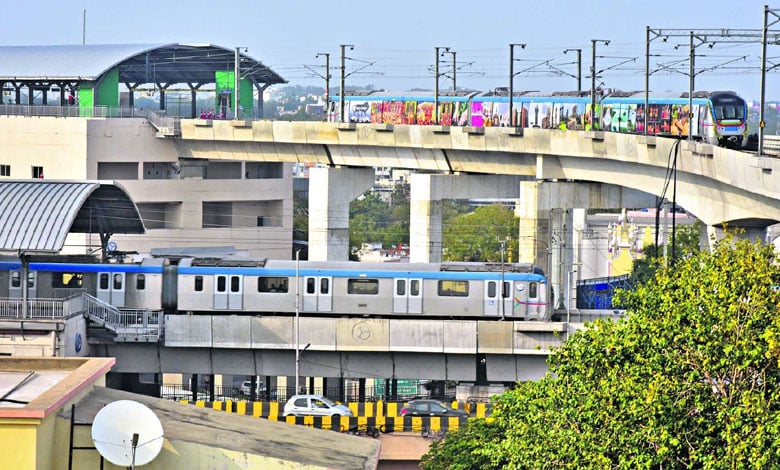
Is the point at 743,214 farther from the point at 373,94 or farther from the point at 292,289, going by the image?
the point at 373,94

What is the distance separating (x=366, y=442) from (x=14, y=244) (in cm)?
2387

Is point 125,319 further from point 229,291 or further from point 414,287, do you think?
point 414,287

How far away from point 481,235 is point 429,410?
85.8 meters

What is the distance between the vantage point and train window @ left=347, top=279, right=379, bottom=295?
52281mm

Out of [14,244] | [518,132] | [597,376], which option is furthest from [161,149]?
[597,376]

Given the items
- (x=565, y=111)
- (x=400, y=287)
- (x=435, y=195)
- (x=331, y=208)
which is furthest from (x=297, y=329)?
(x=331, y=208)

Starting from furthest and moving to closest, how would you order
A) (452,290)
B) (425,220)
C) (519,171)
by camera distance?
(425,220) < (519,171) < (452,290)

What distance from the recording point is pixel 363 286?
172 feet

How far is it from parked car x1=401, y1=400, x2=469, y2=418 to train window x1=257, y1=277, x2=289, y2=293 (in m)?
6.32

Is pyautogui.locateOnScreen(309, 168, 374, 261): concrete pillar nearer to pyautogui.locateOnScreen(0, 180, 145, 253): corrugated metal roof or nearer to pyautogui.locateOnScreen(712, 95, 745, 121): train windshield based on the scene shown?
pyautogui.locateOnScreen(712, 95, 745, 121): train windshield

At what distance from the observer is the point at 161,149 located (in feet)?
276

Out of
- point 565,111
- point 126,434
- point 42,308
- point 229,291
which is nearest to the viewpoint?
point 126,434

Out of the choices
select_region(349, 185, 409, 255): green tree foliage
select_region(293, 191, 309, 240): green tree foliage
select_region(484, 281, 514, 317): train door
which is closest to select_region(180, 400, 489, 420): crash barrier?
select_region(484, 281, 514, 317): train door

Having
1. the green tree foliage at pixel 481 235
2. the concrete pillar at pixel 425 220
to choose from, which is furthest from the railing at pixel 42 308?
the green tree foliage at pixel 481 235
